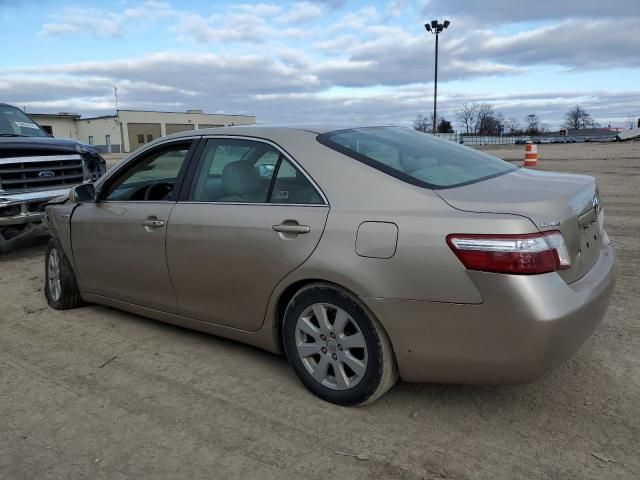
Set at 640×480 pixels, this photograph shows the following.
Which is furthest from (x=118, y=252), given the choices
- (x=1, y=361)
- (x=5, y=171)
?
(x=5, y=171)

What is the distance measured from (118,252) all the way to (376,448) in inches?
98.7

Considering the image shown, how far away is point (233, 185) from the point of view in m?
3.64

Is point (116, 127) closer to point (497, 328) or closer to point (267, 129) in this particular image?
point (267, 129)

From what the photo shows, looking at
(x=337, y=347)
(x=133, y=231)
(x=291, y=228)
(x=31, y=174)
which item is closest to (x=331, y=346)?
(x=337, y=347)

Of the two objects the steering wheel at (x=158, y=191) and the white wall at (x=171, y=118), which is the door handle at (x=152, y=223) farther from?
the white wall at (x=171, y=118)

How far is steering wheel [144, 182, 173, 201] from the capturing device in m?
4.06

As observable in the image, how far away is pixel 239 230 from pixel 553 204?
1.79 meters

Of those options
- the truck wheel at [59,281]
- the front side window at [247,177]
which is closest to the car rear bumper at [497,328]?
the front side window at [247,177]

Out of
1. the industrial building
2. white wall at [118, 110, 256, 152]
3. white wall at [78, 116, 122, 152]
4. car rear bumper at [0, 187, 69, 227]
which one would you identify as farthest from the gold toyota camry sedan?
white wall at [78, 116, 122, 152]

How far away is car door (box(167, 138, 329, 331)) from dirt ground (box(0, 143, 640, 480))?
1.59ft

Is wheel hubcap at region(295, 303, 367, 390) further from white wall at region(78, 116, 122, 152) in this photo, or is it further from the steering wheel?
white wall at region(78, 116, 122, 152)

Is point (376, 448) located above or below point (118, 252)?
below

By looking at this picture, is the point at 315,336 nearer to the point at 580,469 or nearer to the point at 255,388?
the point at 255,388

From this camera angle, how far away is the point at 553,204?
2.71 m
